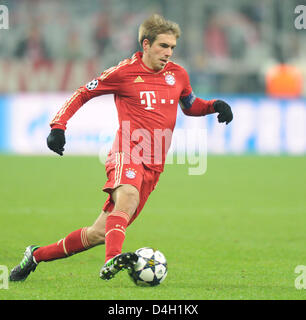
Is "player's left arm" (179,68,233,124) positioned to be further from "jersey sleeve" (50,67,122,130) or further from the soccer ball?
the soccer ball

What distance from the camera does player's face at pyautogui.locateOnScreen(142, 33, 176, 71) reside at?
17.5 feet

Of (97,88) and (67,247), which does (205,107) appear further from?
(67,247)

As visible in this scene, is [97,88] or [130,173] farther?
[97,88]

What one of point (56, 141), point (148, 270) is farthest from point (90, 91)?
point (148, 270)

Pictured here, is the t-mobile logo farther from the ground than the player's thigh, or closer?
farther from the ground

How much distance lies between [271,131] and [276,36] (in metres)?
4.07

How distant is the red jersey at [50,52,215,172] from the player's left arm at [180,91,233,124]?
285 mm

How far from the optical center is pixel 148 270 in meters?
5.00

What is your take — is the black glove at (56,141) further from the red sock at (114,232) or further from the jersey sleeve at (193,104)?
the jersey sleeve at (193,104)

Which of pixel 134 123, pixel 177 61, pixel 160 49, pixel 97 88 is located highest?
pixel 177 61

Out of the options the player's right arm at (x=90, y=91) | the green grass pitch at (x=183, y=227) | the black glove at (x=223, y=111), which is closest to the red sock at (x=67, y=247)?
the green grass pitch at (x=183, y=227)

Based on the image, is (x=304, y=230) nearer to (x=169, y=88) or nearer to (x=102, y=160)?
(x=169, y=88)

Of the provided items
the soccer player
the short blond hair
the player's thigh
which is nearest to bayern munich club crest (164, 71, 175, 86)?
the soccer player

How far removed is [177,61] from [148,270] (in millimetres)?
14477
